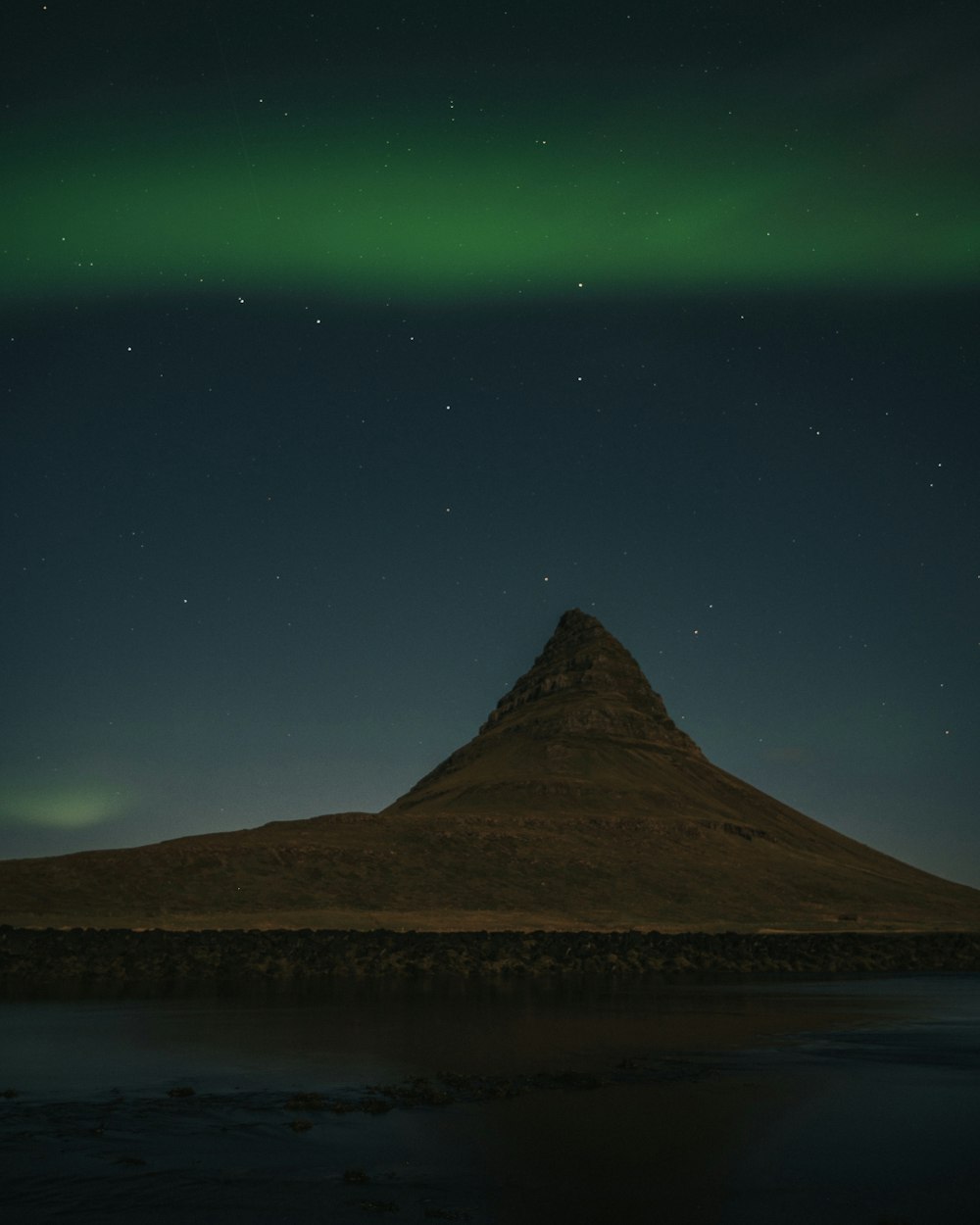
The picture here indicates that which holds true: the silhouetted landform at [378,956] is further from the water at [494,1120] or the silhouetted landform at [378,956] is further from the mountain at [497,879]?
the water at [494,1120]

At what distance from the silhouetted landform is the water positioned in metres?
15.4

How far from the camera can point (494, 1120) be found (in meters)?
17.5

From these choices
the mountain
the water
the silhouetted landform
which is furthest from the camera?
the mountain

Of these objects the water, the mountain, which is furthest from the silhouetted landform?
the water

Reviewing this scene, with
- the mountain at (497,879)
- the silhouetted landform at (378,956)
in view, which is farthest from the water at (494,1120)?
the mountain at (497,879)

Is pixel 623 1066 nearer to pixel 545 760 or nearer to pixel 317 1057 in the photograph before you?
pixel 317 1057

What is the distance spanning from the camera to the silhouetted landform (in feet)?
159

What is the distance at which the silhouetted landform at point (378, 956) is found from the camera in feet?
159

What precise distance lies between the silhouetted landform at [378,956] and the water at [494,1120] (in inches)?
606

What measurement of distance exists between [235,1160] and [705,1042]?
15.6 meters

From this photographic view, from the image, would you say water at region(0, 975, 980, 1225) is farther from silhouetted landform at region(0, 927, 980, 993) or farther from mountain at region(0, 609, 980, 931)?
mountain at region(0, 609, 980, 931)

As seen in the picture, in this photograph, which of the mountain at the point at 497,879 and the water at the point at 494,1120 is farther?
the mountain at the point at 497,879

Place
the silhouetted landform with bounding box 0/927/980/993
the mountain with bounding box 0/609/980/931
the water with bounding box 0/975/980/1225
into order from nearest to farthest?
1. the water with bounding box 0/975/980/1225
2. the silhouetted landform with bounding box 0/927/980/993
3. the mountain with bounding box 0/609/980/931

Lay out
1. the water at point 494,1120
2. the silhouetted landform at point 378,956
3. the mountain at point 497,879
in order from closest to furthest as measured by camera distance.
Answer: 1. the water at point 494,1120
2. the silhouetted landform at point 378,956
3. the mountain at point 497,879
